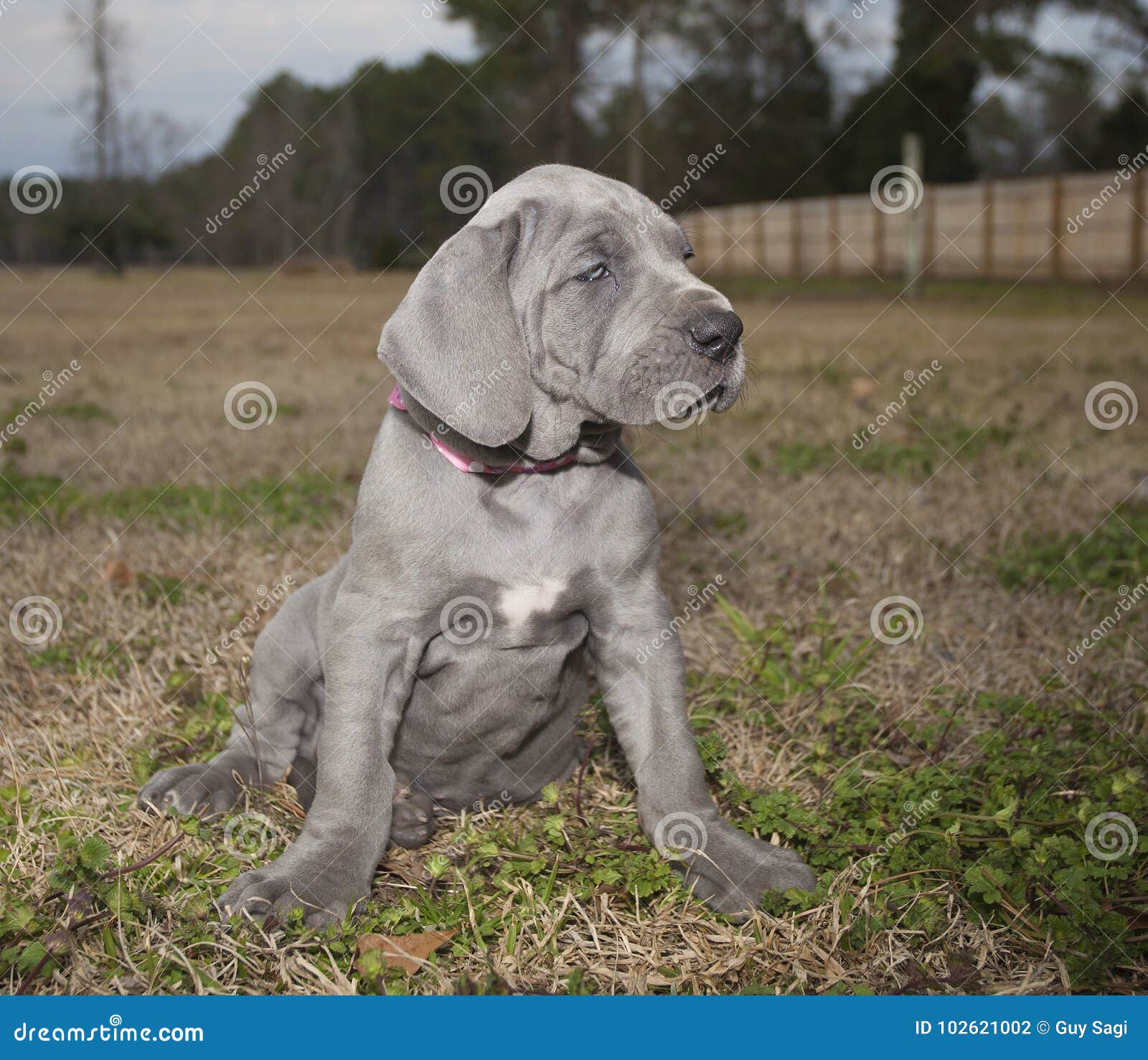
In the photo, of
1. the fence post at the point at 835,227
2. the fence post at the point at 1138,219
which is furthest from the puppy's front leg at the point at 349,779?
the fence post at the point at 835,227

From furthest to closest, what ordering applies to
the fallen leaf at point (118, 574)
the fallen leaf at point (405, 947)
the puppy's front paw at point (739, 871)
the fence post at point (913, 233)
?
the fence post at point (913, 233)
the fallen leaf at point (118, 574)
the puppy's front paw at point (739, 871)
the fallen leaf at point (405, 947)

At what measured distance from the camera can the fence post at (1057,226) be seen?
17406 millimetres

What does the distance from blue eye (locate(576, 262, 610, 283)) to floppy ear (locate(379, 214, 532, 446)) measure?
0.20 meters

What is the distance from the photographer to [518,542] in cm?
261

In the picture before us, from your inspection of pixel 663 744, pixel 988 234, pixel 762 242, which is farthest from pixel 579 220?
pixel 762 242

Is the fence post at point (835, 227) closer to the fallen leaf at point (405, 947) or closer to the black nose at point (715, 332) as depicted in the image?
the black nose at point (715, 332)

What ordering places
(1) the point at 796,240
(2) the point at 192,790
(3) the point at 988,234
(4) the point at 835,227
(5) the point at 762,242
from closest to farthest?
(2) the point at 192,790 → (3) the point at 988,234 → (4) the point at 835,227 → (1) the point at 796,240 → (5) the point at 762,242

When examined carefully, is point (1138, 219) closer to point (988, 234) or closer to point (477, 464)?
point (988, 234)

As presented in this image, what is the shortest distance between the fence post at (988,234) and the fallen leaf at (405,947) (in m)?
19.0

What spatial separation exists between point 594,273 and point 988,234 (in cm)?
1866

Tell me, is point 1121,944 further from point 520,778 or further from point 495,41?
point 495,41

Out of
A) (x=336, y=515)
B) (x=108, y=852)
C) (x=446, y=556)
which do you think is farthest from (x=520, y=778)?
(x=336, y=515)

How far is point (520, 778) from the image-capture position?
117 inches

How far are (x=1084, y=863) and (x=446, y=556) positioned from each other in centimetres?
161
